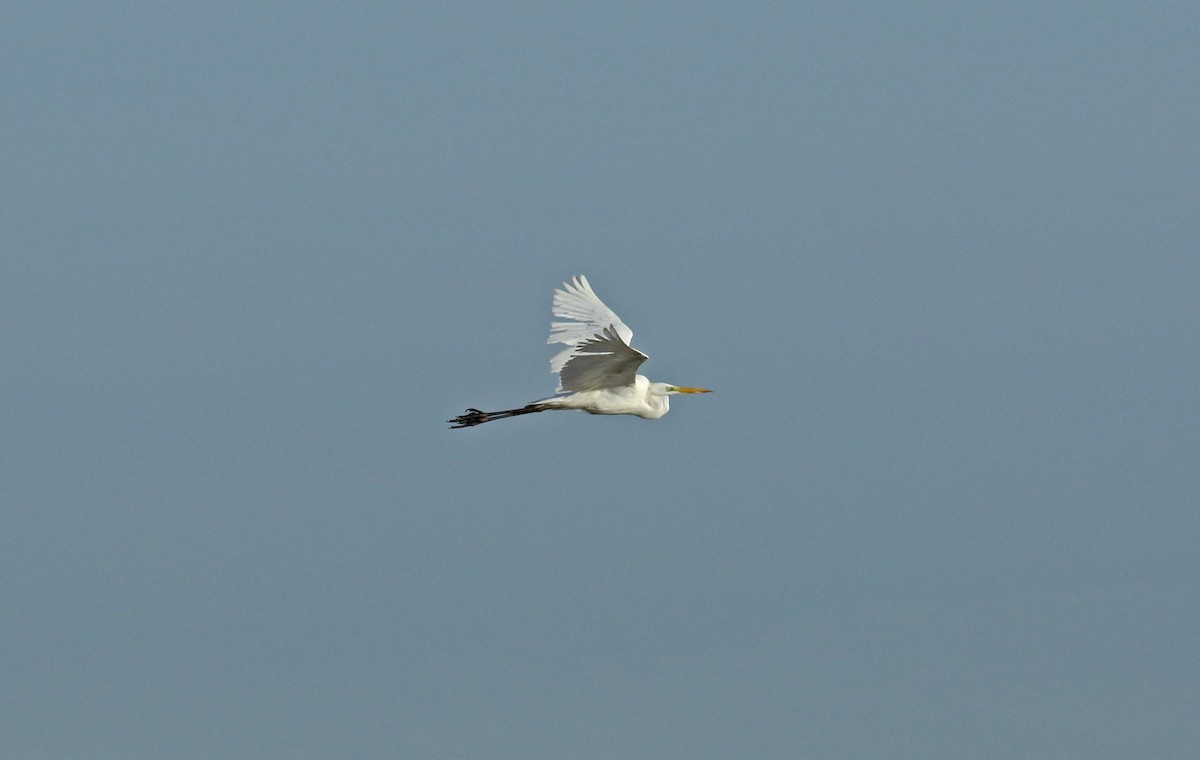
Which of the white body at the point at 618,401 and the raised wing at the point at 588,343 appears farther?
the white body at the point at 618,401

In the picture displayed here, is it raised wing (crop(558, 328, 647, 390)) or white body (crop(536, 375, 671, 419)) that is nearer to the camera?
raised wing (crop(558, 328, 647, 390))

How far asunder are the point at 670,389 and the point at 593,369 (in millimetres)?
3519

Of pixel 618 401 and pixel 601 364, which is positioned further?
pixel 618 401

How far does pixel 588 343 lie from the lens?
4316 centimetres

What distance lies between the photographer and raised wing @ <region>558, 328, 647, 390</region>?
140ft

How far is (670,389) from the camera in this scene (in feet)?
155

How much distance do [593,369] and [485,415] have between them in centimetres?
415

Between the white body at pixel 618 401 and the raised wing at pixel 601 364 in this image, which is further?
the white body at pixel 618 401

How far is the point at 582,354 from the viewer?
43.2 m

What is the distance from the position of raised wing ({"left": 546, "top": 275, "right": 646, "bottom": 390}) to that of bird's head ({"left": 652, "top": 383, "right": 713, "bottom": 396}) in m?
1.24

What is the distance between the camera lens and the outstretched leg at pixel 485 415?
1826 inches

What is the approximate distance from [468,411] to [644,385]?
4207 mm

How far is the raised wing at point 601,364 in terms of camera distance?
140ft

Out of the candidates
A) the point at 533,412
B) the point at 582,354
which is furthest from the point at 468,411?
the point at 582,354
